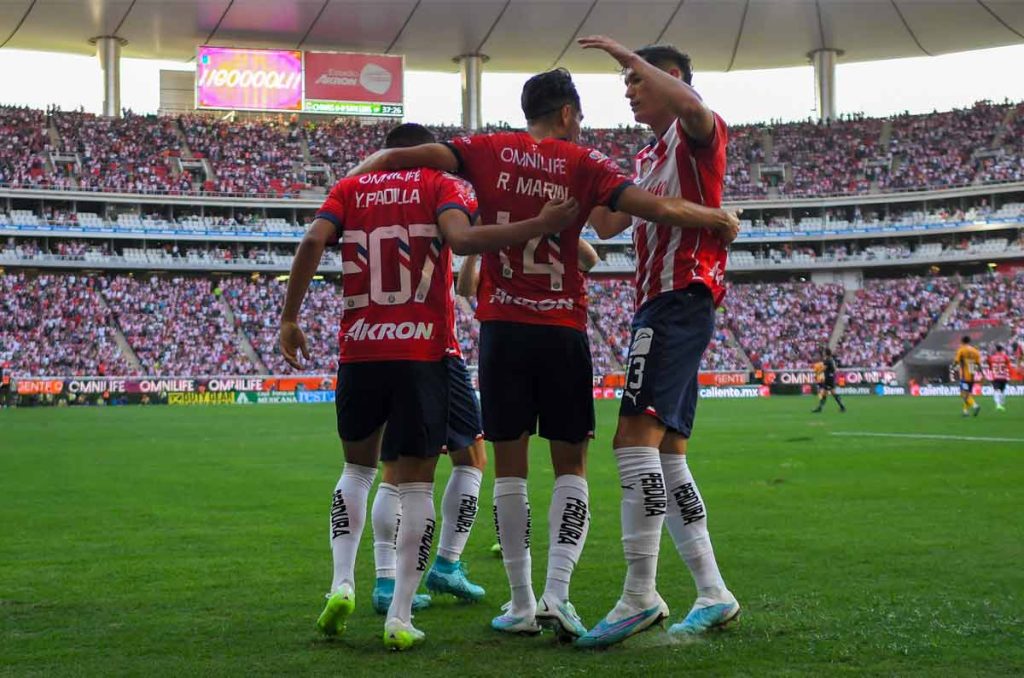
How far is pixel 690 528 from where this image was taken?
16.3 feet

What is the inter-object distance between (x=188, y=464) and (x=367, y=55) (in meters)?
51.9

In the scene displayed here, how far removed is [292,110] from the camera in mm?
62406

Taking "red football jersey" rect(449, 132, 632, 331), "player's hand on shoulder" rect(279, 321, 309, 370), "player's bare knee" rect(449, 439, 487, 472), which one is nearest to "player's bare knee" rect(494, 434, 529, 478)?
"red football jersey" rect(449, 132, 632, 331)

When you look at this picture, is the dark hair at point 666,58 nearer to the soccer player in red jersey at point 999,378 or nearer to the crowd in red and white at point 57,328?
the soccer player in red jersey at point 999,378

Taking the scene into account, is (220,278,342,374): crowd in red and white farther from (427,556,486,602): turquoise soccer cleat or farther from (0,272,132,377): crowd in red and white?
(427,556,486,602): turquoise soccer cleat

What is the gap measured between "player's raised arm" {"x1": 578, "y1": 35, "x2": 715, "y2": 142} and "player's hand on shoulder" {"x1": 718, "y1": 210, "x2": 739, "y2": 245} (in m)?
0.35

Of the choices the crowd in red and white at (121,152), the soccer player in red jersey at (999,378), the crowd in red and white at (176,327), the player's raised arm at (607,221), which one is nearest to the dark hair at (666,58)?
the player's raised arm at (607,221)

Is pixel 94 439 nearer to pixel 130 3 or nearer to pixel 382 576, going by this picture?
pixel 382 576

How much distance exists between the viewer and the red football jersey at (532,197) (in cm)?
493

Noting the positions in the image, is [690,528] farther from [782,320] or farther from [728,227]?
[782,320]

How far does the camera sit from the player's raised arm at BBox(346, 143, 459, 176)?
190 inches

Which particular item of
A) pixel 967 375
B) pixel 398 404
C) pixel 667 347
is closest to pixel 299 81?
pixel 967 375

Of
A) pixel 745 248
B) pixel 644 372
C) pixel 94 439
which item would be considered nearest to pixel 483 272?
pixel 644 372

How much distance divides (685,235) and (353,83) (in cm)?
6065
